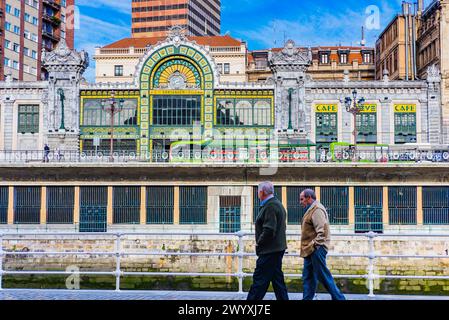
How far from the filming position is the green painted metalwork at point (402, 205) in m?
38.2

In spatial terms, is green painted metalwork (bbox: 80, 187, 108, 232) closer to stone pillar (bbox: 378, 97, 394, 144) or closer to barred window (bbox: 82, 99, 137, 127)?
barred window (bbox: 82, 99, 137, 127)

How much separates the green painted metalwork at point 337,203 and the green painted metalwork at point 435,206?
4.53 metres

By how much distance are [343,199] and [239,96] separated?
1960 cm

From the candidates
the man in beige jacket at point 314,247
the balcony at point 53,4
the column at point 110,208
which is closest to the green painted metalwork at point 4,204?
the column at point 110,208

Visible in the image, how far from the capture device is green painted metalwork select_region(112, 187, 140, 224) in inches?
1545

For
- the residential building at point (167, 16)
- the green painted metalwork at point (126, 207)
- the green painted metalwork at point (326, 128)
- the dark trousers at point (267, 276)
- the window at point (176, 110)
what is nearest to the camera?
the dark trousers at point (267, 276)

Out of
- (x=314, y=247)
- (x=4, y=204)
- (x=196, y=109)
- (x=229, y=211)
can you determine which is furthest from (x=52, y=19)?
(x=314, y=247)

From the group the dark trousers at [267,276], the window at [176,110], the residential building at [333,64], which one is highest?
the residential building at [333,64]

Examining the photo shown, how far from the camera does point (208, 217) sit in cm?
3906

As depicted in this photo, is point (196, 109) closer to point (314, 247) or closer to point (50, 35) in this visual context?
point (50, 35)

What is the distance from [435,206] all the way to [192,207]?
14.4 metres

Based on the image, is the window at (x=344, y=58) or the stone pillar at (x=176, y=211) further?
the window at (x=344, y=58)

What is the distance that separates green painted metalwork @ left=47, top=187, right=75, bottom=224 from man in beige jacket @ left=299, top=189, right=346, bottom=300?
2964 centimetres

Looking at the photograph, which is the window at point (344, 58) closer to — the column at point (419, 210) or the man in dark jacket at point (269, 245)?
the column at point (419, 210)
